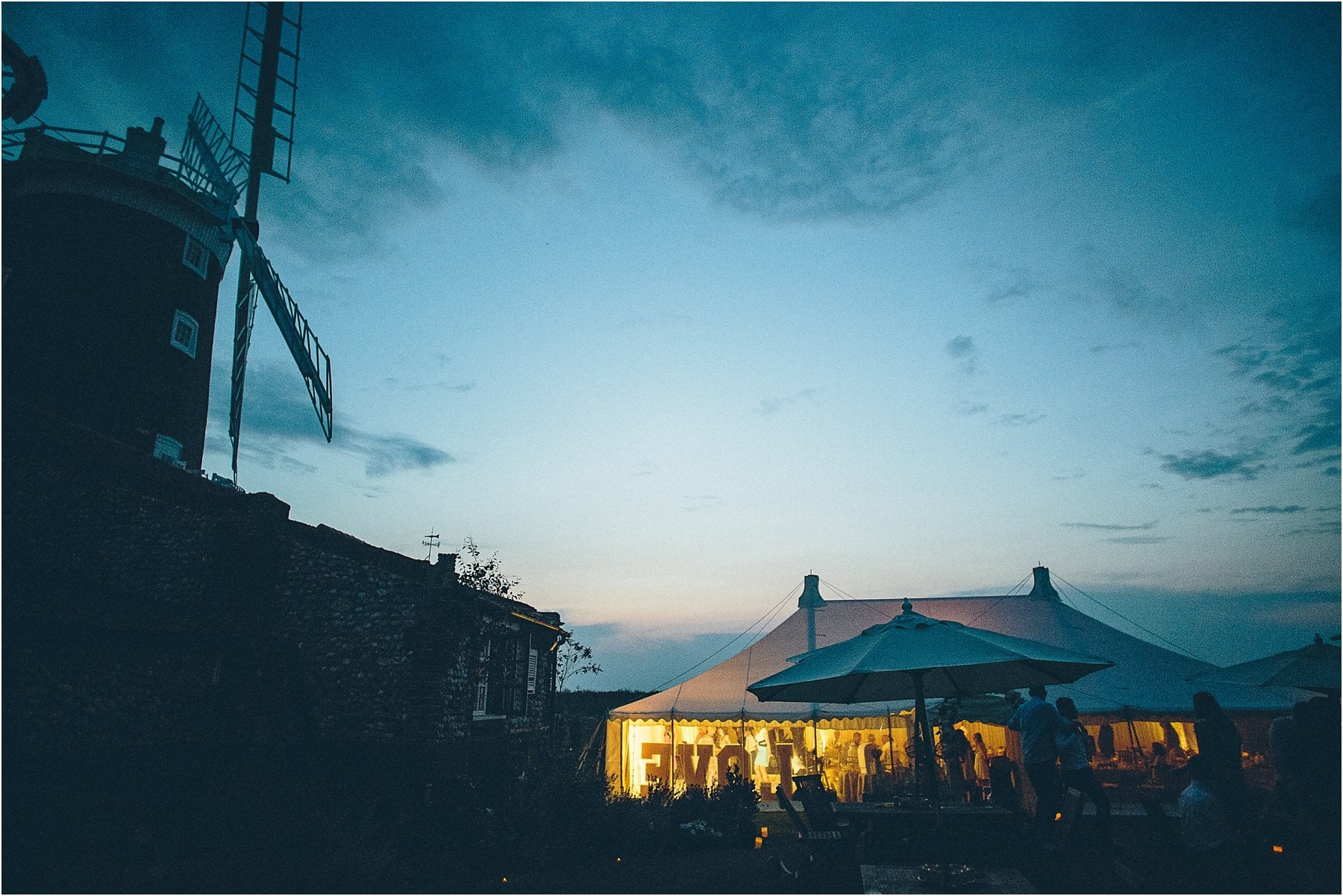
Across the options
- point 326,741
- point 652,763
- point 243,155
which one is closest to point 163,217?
point 243,155

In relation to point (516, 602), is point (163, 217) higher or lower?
higher

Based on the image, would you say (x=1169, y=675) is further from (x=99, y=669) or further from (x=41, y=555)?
(x=41, y=555)

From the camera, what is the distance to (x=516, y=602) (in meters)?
13.5

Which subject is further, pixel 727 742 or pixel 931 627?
pixel 727 742

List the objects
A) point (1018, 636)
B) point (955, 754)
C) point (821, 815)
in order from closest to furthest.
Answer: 1. point (821, 815)
2. point (955, 754)
3. point (1018, 636)

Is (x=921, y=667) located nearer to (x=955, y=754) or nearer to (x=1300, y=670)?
(x=1300, y=670)

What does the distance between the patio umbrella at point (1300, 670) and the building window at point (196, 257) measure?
2083cm

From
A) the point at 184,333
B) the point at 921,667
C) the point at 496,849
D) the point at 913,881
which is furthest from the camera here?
the point at 184,333

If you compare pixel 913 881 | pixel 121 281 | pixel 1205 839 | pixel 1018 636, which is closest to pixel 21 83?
pixel 121 281

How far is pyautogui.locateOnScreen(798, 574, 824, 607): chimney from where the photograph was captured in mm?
17062

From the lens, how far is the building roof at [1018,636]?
1276cm

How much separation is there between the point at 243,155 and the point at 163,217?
370cm

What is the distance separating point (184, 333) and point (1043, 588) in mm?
20390

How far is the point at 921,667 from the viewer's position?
6.38 metres
